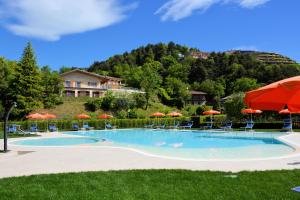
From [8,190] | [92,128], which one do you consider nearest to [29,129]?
[92,128]

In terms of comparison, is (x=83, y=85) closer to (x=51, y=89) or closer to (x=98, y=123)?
(x=51, y=89)

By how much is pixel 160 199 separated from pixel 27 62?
34.3 metres

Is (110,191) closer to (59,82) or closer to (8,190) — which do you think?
(8,190)

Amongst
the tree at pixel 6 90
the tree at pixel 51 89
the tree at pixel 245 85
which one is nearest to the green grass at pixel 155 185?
the tree at pixel 6 90

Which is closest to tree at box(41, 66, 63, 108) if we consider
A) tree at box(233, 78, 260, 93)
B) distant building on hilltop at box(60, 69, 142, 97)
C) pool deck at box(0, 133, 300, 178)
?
distant building on hilltop at box(60, 69, 142, 97)

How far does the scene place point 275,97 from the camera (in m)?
4.38

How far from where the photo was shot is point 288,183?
622 cm

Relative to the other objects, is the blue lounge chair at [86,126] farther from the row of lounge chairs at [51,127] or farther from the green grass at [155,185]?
the green grass at [155,185]

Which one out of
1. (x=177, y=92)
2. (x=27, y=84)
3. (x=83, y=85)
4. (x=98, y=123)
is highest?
(x=83, y=85)

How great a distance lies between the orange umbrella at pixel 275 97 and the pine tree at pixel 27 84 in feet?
110

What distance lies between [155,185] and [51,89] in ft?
122

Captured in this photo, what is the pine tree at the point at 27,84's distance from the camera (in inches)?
1389

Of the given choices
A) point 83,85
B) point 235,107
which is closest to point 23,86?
point 83,85

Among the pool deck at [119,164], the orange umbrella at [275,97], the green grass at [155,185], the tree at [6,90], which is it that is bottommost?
the pool deck at [119,164]
